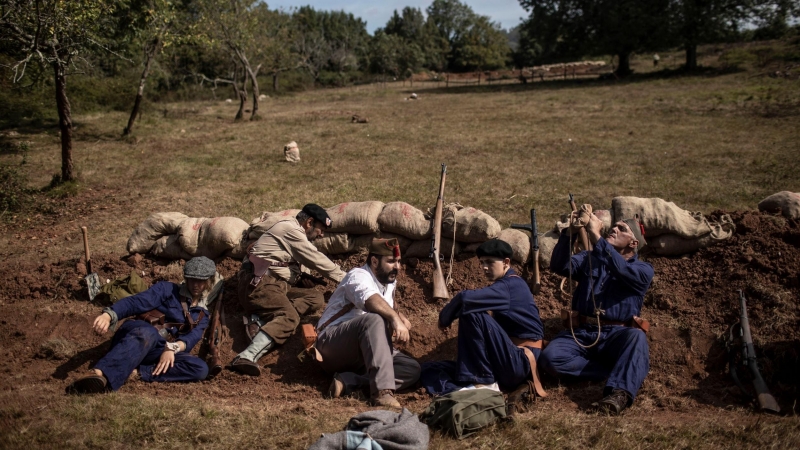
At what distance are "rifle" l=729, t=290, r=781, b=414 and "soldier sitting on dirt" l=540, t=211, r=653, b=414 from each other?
716mm

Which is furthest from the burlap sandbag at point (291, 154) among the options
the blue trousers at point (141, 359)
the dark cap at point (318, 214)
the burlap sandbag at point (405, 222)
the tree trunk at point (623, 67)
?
the tree trunk at point (623, 67)

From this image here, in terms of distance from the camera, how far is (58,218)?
9820 millimetres

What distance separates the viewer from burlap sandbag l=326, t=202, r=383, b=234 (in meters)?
6.90

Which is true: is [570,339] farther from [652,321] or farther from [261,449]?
[261,449]

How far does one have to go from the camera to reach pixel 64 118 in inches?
425

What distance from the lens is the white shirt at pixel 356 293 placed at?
4.99m

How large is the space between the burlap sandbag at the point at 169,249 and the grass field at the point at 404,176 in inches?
39.3

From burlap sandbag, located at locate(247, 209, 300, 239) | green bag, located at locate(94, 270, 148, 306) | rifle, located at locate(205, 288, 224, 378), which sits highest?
burlap sandbag, located at locate(247, 209, 300, 239)

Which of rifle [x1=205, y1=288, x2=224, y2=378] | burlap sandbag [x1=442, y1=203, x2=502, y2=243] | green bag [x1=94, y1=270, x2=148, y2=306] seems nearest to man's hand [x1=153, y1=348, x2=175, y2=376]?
rifle [x1=205, y1=288, x2=224, y2=378]

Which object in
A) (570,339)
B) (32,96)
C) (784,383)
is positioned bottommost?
(784,383)

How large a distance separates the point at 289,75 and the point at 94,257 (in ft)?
120

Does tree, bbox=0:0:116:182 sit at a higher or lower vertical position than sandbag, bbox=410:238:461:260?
higher

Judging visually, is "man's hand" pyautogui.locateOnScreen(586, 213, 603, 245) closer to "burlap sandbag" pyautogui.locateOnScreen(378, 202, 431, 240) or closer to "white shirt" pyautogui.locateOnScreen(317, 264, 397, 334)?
"white shirt" pyautogui.locateOnScreen(317, 264, 397, 334)

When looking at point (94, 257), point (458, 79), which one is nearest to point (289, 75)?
point (458, 79)
